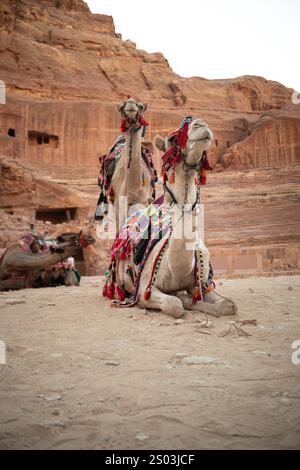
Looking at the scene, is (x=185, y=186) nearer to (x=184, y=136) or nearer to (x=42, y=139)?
(x=184, y=136)

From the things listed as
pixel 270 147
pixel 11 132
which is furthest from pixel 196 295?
pixel 270 147

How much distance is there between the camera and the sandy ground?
1.61 meters

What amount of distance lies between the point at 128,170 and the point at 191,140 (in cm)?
254

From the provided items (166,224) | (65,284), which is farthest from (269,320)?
(65,284)

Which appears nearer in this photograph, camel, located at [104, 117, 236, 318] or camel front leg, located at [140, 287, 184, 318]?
camel, located at [104, 117, 236, 318]

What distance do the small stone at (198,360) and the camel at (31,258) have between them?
5.31 metres

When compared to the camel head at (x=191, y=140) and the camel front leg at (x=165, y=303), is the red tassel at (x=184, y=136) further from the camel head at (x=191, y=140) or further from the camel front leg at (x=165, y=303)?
the camel front leg at (x=165, y=303)

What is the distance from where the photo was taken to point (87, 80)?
38.6 meters

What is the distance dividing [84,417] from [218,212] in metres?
23.4

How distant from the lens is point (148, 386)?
2.15m

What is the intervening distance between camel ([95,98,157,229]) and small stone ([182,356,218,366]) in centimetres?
376

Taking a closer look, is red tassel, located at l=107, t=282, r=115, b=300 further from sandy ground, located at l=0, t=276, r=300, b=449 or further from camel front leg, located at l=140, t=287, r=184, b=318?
sandy ground, located at l=0, t=276, r=300, b=449

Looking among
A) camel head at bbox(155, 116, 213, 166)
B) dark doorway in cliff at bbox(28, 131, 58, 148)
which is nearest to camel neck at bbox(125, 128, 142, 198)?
camel head at bbox(155, 116, 213, 166)

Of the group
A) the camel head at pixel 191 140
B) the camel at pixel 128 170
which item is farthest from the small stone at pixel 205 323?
the camel at pixel 128 170
